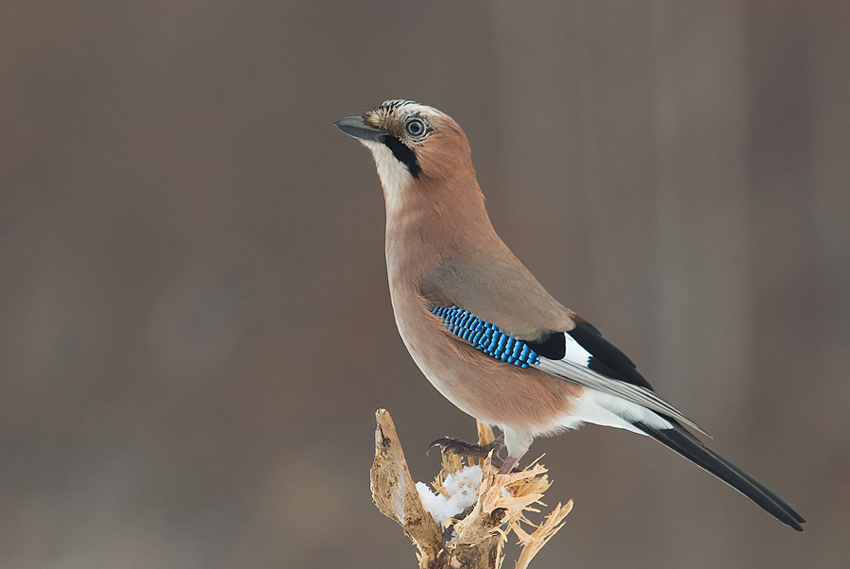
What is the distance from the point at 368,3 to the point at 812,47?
78.7 inches

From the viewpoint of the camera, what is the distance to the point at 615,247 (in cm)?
399

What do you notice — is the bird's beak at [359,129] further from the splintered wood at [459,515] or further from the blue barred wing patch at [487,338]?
the splintered wood at [459,515]

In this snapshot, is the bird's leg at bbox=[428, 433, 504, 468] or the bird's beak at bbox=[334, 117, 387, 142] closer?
the bird's beak at bbox=[334, 117, 387, 142]

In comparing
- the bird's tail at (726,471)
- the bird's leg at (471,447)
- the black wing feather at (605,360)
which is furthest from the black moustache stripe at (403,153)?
the bird's tail at (726,471)

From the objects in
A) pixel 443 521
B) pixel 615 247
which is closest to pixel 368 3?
pixel 615 247

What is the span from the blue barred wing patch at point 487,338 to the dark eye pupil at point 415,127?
42cm

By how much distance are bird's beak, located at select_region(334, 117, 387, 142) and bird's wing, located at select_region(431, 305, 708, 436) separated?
1.42 ft

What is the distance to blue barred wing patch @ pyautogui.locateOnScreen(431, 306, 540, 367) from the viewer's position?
1.94m

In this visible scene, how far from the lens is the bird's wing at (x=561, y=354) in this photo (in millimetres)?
1929

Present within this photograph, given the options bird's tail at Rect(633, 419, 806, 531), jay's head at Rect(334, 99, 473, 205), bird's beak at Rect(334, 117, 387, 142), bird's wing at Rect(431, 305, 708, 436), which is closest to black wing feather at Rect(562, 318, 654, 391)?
bird's wing at Rect(431, 305, 708, 436)

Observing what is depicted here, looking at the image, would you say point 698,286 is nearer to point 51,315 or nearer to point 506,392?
point 506,392

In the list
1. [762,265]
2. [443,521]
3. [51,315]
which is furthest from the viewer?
[762,265]

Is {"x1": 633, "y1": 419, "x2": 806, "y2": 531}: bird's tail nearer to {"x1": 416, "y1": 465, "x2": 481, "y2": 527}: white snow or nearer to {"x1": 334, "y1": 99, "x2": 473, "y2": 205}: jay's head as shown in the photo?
{"x1": 416, "y1": 465, "x2": 481, "y2": 527}: white snow

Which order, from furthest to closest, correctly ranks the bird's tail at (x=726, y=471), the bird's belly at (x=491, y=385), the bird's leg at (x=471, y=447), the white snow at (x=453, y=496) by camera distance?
the bird's leg at (x=471, y=447)
the bird's belly at (x=491, y=385)
the white snow at (x=453, y=496)
the bird's tail at (x=726, y=471)
